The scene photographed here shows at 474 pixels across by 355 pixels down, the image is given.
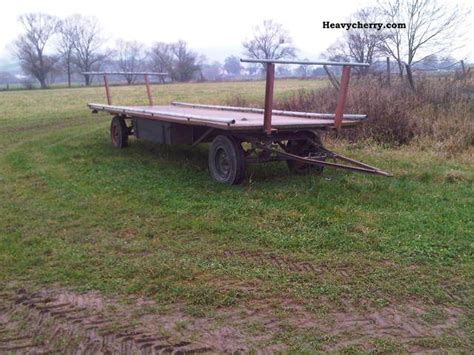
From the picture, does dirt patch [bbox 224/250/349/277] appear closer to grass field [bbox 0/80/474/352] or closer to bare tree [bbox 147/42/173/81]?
grass field [bbox 0/80/474/352]

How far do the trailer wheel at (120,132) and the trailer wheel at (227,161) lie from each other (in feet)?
12.6

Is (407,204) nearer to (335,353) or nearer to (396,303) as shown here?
(396,303)

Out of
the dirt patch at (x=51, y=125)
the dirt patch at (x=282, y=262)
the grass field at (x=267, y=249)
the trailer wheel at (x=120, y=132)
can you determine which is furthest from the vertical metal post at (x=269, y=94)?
the dirt patch at (x=51, y=125)

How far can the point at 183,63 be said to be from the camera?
69688 millimetres

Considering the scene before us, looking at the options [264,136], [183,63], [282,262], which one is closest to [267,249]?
[282,262]

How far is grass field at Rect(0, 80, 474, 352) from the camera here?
3.31 meters

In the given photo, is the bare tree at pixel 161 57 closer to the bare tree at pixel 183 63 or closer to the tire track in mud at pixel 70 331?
the bare tree at pixel 183 63

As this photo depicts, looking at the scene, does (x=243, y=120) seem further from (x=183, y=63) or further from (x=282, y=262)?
(x=183, y=63)

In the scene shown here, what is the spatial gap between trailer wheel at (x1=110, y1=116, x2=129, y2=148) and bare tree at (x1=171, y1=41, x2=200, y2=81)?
53957 millimetres

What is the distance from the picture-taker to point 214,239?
15.7 feet

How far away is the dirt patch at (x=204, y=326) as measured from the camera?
3.07 m

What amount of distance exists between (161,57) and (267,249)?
74.9m

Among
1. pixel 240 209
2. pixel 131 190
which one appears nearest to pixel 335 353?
pixel 240 209

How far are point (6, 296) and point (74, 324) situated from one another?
2.56ft
